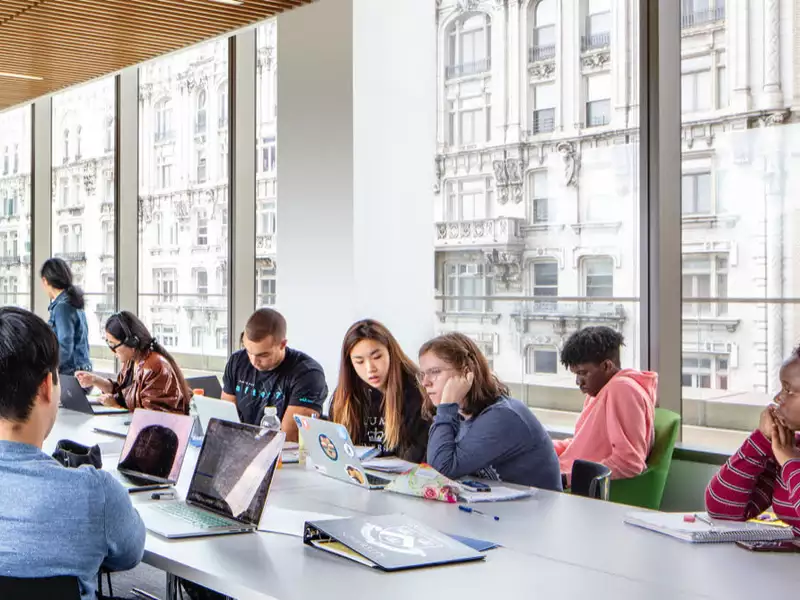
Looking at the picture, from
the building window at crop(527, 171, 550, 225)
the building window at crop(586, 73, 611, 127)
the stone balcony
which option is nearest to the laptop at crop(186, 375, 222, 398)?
the stone balcony

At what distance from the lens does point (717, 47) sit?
68.6 feet

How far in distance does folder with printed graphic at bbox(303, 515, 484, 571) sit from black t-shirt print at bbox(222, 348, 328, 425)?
2019 mm

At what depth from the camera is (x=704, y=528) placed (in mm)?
2518

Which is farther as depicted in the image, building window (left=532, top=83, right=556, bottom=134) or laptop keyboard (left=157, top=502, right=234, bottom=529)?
A: building window (left=532, top=83, right=556, bottom=134)

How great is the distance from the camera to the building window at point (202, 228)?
15017 mm

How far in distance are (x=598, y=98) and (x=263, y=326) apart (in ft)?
66.2

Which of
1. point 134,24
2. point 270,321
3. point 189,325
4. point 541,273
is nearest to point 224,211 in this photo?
point 134,24

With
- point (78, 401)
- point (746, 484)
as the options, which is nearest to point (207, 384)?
point (78, 401)

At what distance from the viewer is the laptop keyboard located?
2.59 metres

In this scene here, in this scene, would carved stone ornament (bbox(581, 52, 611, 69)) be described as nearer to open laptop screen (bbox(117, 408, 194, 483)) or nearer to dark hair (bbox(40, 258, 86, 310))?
dark hair (bbox(40, 258, 86, 310))

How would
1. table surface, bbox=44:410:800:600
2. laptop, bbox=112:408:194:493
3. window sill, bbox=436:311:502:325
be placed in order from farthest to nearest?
window sill, bbox=436:311:502:325
laptop, bbox=112:408:194:493
table surface, bbox=44:410:800:600

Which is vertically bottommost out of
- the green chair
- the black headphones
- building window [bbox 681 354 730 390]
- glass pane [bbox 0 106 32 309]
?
building window [bbox 681 354 730 390]

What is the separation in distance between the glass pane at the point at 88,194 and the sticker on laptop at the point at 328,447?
494cm

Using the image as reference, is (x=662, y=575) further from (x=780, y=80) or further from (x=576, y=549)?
(x=780, y=80)
